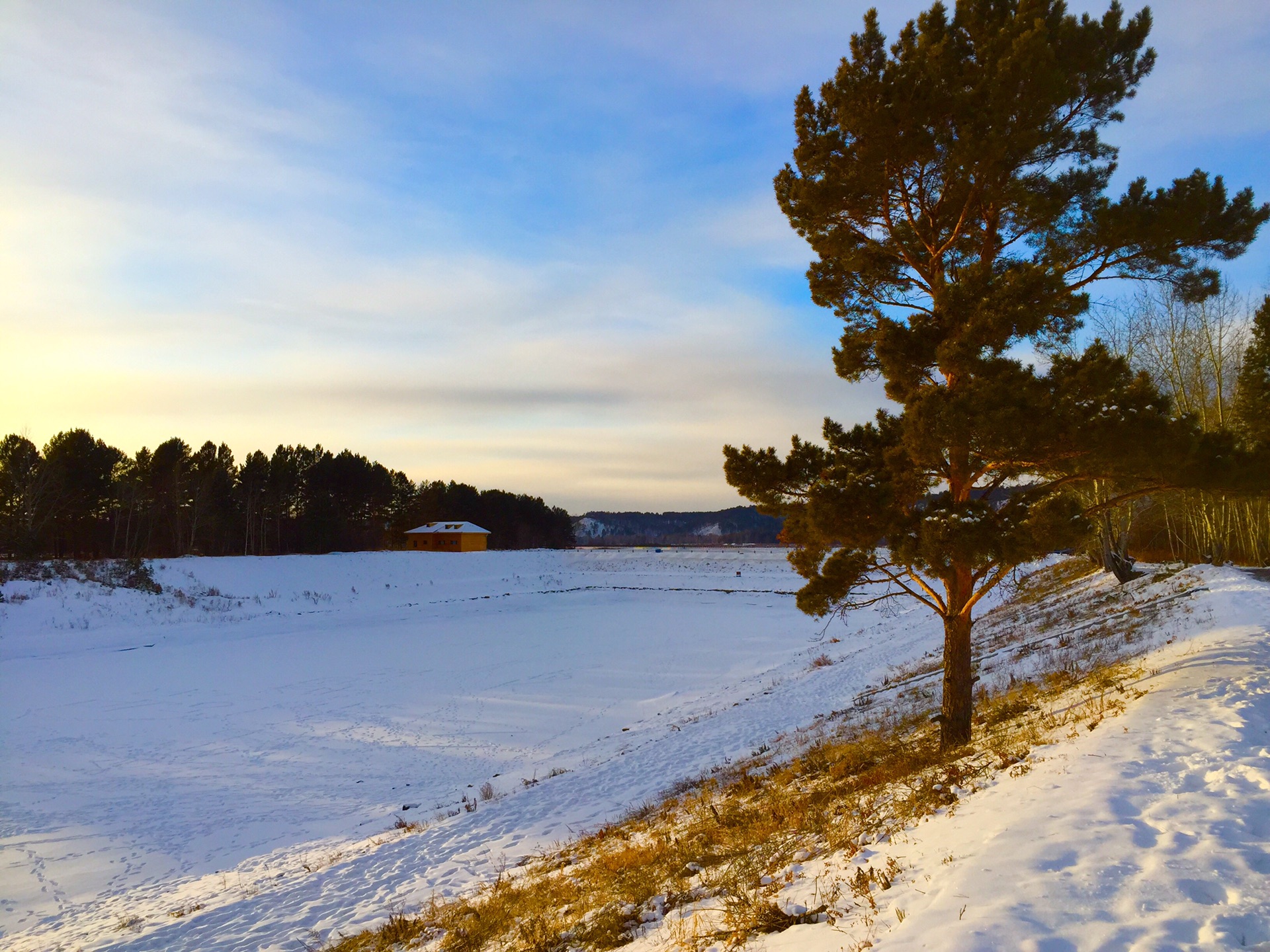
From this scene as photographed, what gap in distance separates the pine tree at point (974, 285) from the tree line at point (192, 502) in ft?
170

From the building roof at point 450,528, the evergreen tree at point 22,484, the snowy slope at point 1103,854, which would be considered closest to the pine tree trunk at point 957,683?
the snowy slope at point 1103,854

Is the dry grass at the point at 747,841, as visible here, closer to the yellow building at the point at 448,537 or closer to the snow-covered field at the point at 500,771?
the snow-covered field at the point at 500,771

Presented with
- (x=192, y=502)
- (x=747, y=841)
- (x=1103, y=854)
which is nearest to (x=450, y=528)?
(x=192, y=502)

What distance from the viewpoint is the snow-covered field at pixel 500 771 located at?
15.6 feet

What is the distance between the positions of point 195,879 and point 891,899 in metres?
10.1

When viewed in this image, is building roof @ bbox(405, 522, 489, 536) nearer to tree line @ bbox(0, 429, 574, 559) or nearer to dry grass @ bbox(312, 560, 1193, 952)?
tree line @ bbox(0, 429, 574, 559)

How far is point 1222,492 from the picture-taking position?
858cm

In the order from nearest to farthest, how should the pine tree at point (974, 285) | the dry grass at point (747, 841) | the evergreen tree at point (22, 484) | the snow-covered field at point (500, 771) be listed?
the snow-covered field at point (500, 771)
the dry grass at point (747, 841)
the pine tree at point (974, 285)
the evergreen tree at point (22, 484)

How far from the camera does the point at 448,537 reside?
79.9 m

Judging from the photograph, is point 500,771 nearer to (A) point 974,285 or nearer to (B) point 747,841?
(B) point 747,841

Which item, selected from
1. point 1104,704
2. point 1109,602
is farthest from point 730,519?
point 1104,704

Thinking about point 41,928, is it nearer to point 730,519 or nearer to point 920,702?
point 920,702

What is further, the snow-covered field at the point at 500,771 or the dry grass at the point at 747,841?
the dry grass at the point at 747,841

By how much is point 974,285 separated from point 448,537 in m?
76.8
